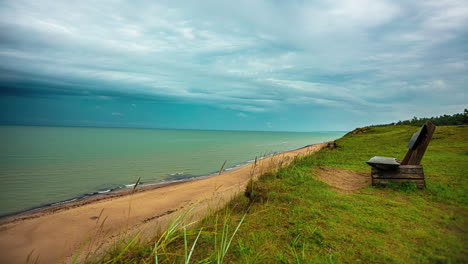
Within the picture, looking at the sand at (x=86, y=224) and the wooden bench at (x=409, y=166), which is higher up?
the wooden bench at (x=409, y=166)

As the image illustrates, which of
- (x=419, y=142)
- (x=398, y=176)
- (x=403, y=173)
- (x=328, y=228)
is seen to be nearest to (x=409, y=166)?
(x=403, y=173)

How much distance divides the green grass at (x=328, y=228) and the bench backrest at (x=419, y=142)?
0.81 meters

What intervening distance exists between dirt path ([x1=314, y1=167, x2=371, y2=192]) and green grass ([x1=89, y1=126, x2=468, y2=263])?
69 centimetres

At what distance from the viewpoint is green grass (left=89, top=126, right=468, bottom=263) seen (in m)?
3.08

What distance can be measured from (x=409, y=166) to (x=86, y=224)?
30.6ft

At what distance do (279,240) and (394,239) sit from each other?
175cm

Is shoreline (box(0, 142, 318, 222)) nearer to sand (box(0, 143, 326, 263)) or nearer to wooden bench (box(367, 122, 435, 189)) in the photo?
sand (box(0, 143, 326, 263))

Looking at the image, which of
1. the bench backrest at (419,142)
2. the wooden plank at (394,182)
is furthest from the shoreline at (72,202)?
the bench backrest at (419,142)

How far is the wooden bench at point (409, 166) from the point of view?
6270mm

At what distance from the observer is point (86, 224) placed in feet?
21.7

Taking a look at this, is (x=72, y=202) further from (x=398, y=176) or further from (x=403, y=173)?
(x=403, y=173)

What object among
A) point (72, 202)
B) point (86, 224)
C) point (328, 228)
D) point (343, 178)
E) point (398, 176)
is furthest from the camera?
point (72, 202)

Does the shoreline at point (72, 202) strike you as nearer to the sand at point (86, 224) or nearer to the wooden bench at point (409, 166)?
the sand at point (86, 224)

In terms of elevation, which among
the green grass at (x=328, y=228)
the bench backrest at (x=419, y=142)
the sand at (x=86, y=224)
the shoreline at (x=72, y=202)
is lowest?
the shoreline at (x=72, y=202)
